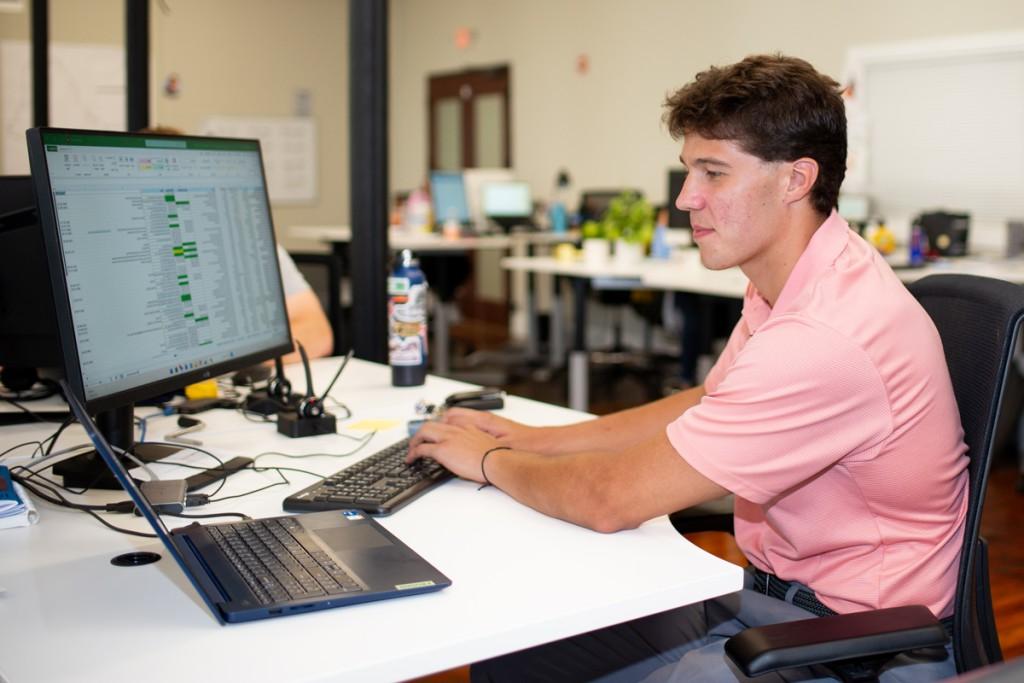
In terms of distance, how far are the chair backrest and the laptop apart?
613mm

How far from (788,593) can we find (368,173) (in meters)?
1.67

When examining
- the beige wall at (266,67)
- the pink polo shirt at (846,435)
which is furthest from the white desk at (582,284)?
the beige wall at (266,67)

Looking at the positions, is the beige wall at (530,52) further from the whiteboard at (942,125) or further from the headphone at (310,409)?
the headphone at (310,409)

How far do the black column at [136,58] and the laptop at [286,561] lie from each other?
8.51 ft

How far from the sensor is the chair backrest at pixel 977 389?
1.18 meters

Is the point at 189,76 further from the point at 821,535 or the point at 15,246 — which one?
the point at 821,535

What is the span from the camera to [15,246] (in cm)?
173

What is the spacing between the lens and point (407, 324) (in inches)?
80.0

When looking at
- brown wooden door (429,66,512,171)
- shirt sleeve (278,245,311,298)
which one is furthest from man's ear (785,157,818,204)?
brown wooden door (429,66,512,171)

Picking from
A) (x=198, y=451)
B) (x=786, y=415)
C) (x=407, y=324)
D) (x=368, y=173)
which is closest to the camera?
(x=786, y=415)

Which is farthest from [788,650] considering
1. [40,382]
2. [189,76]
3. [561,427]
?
[189,76]

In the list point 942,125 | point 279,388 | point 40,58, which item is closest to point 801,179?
point 279,388

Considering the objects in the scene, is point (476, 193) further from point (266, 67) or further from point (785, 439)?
point (785, 439)

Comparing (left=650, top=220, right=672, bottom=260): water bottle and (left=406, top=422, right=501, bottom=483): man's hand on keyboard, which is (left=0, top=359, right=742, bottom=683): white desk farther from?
(left=650, top=220, right=672, bottom=260): water bottle
